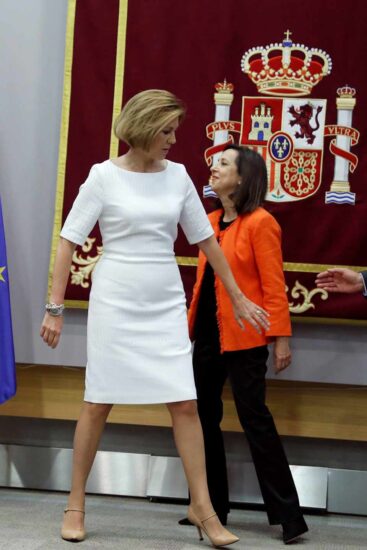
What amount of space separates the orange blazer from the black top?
63 mm

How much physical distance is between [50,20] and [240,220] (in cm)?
146

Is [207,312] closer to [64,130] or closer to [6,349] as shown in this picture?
[6,349]

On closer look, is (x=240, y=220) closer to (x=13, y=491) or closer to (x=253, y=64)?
(x=253, y=64)

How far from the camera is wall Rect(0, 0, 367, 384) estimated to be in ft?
14.1

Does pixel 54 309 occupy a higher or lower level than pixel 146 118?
lower

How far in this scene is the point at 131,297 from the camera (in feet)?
10.3

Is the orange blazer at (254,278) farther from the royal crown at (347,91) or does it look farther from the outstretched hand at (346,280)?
the royal crown at (347,91)

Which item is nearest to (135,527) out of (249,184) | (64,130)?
(249,184)

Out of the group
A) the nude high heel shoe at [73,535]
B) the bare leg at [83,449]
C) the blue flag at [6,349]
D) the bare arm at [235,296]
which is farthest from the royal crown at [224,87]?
the nude high heel shoe at [73,535]

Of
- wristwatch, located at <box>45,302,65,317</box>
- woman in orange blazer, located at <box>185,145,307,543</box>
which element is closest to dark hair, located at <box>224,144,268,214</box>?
woman in orange blazer, located at <box>185,145,307,543</box>

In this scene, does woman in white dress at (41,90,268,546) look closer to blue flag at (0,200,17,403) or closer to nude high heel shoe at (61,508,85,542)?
nude high heel shoe at (61,508,85,542)

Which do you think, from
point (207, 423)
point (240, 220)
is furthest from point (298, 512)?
point (240, 220)

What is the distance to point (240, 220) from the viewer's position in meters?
3.62

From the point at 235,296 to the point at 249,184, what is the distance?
58 centimetres
